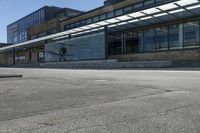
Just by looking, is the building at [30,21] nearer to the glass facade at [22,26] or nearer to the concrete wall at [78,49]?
the glass facade at [22,26]

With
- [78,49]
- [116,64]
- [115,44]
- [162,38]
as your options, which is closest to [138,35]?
[162,38]

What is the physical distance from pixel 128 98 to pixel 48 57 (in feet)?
158

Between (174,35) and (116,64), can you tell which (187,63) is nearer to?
(174,35)

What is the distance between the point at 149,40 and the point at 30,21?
6789 cm

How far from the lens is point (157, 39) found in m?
36.8

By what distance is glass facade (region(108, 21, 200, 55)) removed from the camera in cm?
3269

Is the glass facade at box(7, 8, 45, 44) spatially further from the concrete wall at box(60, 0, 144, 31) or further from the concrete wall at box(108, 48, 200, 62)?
the concrete wall at box(108, 48, 200, 62)

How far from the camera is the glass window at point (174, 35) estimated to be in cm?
3400

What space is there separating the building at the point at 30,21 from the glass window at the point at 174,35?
46159mm

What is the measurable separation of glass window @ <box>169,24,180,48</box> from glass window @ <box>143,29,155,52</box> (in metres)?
2.77

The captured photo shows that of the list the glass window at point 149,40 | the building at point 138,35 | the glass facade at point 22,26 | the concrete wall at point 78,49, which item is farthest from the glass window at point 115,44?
the glass facade at point 22,26

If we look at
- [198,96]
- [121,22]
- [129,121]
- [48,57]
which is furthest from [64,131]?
[48,57]

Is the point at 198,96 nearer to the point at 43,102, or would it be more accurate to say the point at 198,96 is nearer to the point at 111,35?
the point at 43,102

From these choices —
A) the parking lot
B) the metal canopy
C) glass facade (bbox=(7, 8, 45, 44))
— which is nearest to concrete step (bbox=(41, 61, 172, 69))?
the metal canopy
